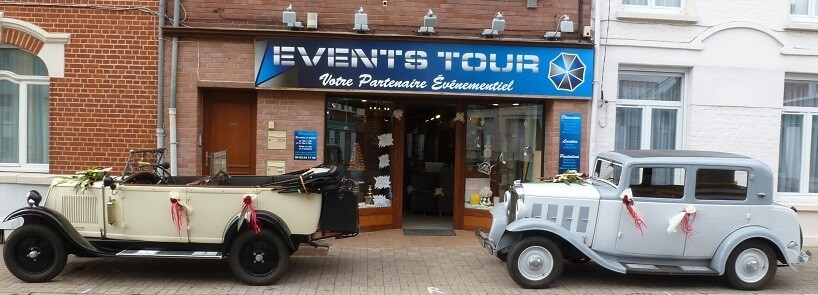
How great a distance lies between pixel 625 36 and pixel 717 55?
1.49 meters

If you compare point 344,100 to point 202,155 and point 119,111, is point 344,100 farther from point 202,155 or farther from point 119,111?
point 119,111

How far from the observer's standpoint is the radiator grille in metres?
6.76

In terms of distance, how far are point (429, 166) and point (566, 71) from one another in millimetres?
3345

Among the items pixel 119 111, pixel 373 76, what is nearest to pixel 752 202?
pixel 373 76

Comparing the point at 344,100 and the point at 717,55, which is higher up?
the point at 717,55

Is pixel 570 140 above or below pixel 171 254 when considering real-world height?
above

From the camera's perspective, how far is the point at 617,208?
681 cm

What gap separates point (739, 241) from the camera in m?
6.73

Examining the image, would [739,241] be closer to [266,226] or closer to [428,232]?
[428,232]

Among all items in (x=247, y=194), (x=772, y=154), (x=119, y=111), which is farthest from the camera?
(x=772, y=154)

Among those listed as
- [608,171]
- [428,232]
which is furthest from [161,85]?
[608,171]

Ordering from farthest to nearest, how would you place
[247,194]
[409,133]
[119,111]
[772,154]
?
[409,133] → [772,154] → [119,111] → [247,194]

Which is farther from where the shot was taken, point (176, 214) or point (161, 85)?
point (161, 85)

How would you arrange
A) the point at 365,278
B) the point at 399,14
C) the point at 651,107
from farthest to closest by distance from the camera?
the point at 651,107
the point at 399,14
the point at 365,278
